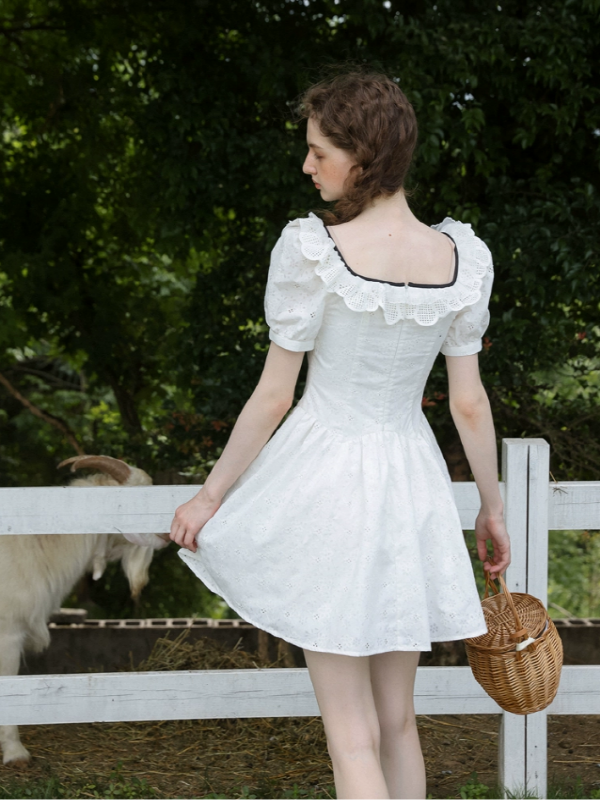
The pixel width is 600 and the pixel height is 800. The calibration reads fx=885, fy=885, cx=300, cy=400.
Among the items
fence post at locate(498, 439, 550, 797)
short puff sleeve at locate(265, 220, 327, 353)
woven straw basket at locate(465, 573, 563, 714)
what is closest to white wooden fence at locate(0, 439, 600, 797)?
fence post at locate(498, 439, 550, 797)

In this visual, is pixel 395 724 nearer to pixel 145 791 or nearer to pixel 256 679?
pixel 256 679

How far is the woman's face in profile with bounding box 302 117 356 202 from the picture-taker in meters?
1.85

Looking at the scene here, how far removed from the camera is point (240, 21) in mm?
4797

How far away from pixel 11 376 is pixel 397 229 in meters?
6.20

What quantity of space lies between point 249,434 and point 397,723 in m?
0.74

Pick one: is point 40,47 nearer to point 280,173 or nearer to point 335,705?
point 280,173

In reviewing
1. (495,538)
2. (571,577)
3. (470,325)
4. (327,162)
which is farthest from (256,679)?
(571,577)

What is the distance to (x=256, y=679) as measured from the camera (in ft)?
9.61

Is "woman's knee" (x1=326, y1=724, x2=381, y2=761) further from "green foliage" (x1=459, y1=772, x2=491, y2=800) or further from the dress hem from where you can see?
"green foliage" (x1=459, y1=772, x2=491, y2=800)

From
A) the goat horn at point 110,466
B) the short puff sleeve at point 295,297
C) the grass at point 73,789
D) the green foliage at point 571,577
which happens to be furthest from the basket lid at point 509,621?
the green foliage at point 571,577

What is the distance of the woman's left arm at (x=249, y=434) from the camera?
6.08ft

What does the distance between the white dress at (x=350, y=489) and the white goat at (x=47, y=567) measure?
75.2 inches

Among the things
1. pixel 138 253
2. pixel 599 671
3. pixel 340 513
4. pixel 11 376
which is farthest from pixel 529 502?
pixel 11 376

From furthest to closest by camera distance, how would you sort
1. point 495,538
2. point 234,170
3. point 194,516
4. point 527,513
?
point 234,170 → point 527,513 → point 495,538 → point 194,516
